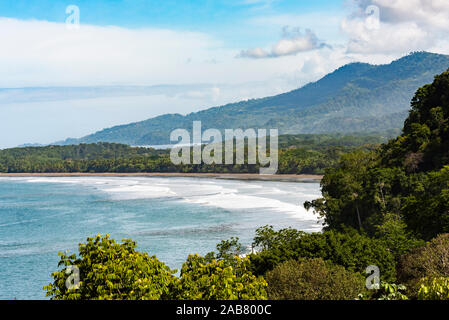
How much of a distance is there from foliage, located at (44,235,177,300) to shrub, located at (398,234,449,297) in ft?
24.1

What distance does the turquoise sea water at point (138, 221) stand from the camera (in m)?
32.1

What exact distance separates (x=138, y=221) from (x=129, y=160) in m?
86.2

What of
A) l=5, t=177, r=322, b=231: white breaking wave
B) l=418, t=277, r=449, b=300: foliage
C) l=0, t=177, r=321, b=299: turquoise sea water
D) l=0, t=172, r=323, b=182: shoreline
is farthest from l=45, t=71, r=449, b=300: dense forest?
l=0, t=172, r=323, b=182: shoreline

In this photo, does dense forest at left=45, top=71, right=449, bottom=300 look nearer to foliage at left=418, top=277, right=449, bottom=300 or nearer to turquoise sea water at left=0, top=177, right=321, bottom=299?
foliage at left=418, top=277, right=449, bottom=300

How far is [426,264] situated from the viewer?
Result: 1540 cm

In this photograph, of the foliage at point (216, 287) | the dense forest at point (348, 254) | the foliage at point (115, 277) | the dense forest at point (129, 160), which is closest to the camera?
the foliage at point (216, 287)

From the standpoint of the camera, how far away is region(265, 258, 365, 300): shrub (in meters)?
13.9

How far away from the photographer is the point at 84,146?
19000 centimetres

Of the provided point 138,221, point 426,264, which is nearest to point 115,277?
point 426,264

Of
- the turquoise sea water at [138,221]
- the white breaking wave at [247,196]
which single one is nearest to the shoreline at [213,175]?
the white breaking wave at [247,196]

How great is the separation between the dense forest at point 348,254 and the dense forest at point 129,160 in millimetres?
54854

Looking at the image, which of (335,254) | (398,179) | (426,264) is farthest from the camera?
(398,179)

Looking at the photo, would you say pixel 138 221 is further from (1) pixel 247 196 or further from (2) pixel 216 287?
(2) pixel 216 287

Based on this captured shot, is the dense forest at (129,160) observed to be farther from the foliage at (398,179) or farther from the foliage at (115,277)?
the foliage at (115,277)
